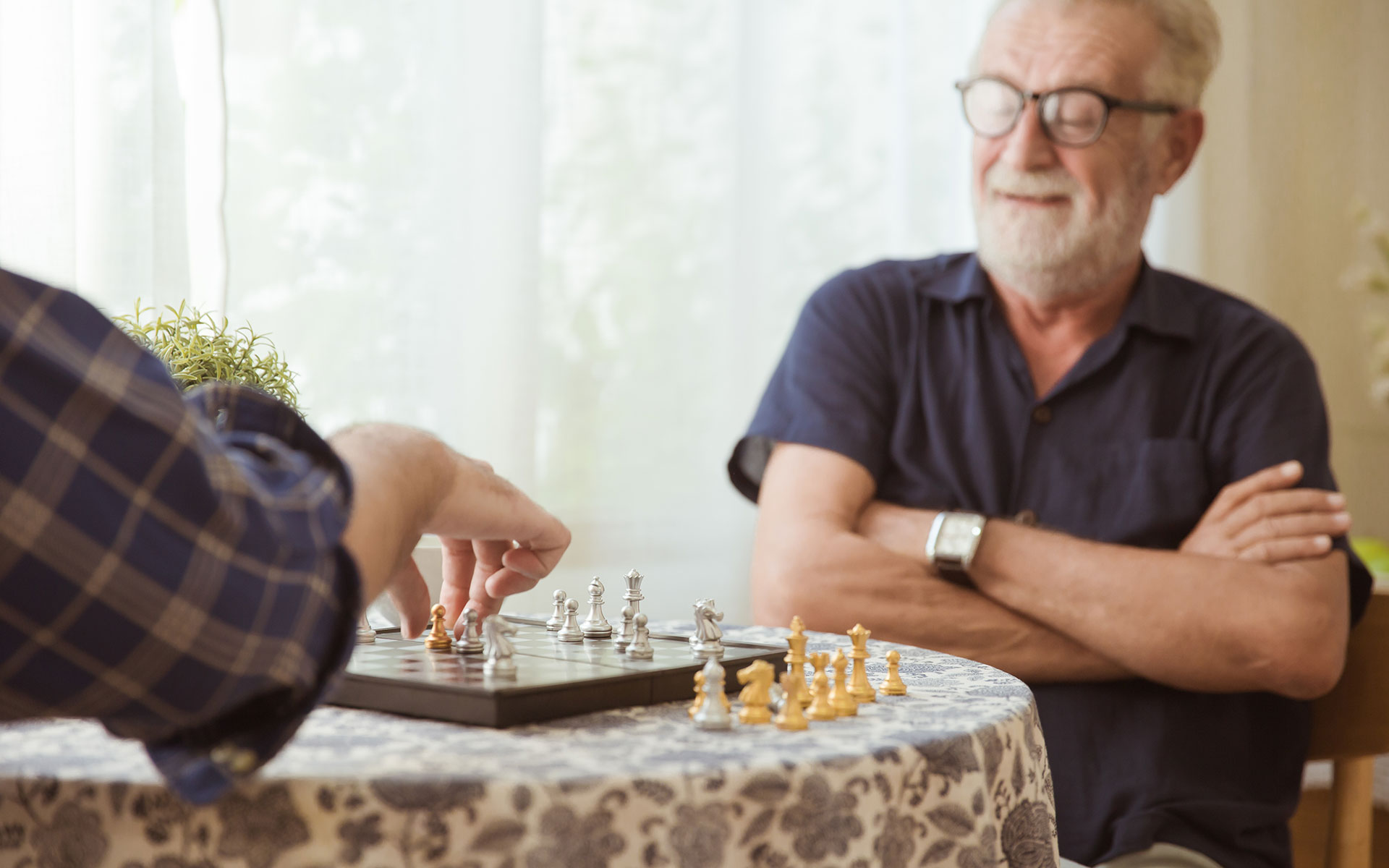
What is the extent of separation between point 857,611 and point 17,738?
1.08 m

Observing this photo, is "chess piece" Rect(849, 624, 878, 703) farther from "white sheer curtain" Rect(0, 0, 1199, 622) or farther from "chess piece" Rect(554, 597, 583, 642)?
"white sheer curtain" Rect(0, 0, 1199, 622)

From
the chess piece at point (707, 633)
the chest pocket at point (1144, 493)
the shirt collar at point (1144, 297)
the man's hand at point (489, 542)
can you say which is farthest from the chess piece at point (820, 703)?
the shirt collar at point (1144, 297)

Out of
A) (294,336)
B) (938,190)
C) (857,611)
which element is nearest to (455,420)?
(294,336)

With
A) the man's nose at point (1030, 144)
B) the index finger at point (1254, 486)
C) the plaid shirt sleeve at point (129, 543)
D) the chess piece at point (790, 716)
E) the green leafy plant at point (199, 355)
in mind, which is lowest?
the chess piece at point (790, 716)

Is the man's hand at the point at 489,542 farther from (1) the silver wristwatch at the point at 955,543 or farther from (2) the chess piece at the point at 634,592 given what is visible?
(1) the silver wristwatch at the point at 955,543

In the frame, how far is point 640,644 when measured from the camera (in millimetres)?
1021

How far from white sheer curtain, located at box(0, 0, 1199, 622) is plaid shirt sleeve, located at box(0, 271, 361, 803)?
1287 mm

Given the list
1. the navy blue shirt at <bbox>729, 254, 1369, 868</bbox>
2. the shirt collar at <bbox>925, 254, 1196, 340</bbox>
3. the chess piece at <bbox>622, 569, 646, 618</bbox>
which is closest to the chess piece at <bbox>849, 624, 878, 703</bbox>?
the chess piece at <bbox>622, 569, 646, 618</bbox>

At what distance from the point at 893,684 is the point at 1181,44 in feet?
4.84

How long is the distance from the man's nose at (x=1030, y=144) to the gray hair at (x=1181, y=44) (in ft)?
0.65

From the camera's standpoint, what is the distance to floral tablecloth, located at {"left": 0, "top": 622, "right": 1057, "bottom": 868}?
2.23 ft

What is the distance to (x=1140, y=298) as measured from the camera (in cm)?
198

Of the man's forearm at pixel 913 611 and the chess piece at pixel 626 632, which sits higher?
the chess piece at pixel 626 632

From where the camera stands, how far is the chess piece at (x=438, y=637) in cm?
103
